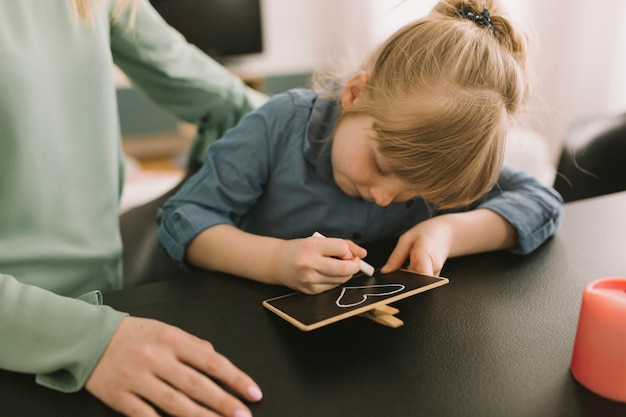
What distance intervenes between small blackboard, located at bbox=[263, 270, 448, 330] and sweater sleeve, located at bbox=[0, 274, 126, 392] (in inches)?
7.2

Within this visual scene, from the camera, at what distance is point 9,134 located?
73cm

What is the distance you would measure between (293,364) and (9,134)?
48cm

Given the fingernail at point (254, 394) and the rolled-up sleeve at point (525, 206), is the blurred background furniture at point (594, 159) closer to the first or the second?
the rolled-up sleeve at point (525, 206)

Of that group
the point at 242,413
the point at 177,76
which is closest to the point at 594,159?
the point at 177,76

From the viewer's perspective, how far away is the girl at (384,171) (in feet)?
2.46

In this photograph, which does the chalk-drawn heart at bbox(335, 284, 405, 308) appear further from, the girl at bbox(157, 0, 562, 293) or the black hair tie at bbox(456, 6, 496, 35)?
the black hair tie at bbox(456, 6, 496, 35)

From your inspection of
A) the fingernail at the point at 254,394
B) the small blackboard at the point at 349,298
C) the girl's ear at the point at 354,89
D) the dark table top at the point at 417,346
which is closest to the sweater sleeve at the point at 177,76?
the girl's ear at the point at 354,89

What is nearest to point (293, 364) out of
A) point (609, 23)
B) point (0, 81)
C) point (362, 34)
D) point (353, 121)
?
point (353, 121)

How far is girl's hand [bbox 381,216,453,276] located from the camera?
2.50 feet

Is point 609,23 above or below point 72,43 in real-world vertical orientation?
below

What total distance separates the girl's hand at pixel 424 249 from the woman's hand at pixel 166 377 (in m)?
0.30

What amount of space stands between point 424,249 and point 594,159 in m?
0.59

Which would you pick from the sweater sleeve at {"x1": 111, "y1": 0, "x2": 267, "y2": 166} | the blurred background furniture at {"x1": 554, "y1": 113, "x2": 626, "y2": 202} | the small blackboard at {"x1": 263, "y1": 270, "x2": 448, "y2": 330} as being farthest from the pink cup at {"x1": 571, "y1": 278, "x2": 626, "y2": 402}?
the sweater sleeve at {"x1": 111, "y1": 0, "x2": 267, "y2": 166}

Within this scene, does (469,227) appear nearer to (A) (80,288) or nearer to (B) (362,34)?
(A) (80,288)
